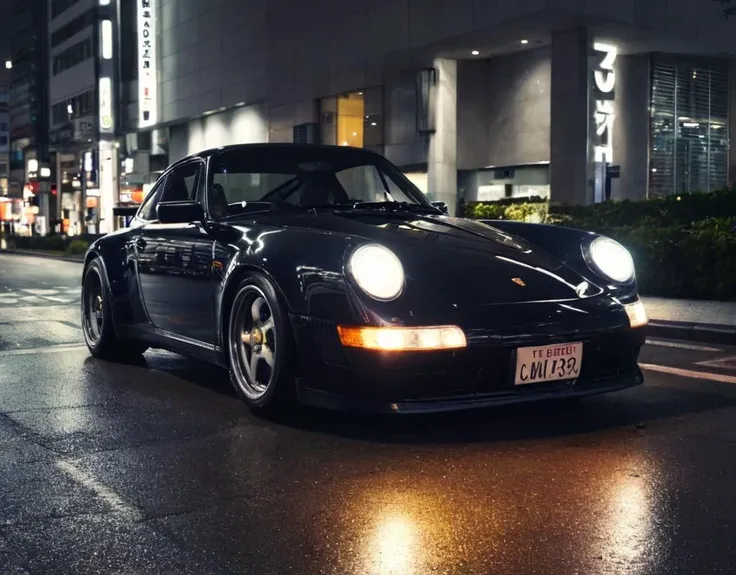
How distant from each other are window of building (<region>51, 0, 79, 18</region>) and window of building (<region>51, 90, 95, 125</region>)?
243 inches

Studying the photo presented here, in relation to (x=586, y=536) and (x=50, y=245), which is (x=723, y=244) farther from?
(x=50, y=245)

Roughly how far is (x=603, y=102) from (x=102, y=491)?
76.4ft

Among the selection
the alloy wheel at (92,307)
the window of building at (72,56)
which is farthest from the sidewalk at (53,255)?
the alloy wheel at (92,307)

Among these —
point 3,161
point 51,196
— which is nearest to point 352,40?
point 51,196

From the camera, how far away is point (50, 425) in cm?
482

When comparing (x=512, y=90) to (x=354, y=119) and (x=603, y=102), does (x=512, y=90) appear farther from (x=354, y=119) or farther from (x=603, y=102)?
(x=354, y=119)

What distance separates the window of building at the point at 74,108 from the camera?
58575 millimetres

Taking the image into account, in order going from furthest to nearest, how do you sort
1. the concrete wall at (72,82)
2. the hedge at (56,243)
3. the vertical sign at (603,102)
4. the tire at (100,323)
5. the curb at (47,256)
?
1. the concrete wall at (72,82)
2. the hedge at (56,243)
3. the curb at (47,256)
4. the vertical sign at (603,102)
5. the tire at (100,323)

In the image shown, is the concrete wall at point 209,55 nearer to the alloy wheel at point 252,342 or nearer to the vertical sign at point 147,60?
the vertical sign at point 147,60

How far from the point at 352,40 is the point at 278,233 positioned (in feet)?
83.8

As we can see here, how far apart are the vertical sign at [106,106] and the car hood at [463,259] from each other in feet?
166

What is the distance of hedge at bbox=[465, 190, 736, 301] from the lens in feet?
37.9

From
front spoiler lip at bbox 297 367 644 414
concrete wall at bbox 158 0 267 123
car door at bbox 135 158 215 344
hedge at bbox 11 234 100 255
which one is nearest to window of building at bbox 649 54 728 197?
concrete wall at bbox 158 0 267 123

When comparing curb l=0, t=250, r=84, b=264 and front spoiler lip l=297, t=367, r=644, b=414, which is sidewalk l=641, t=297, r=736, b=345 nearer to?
front spoiler lip l=297, t=367, r=644, b=414
